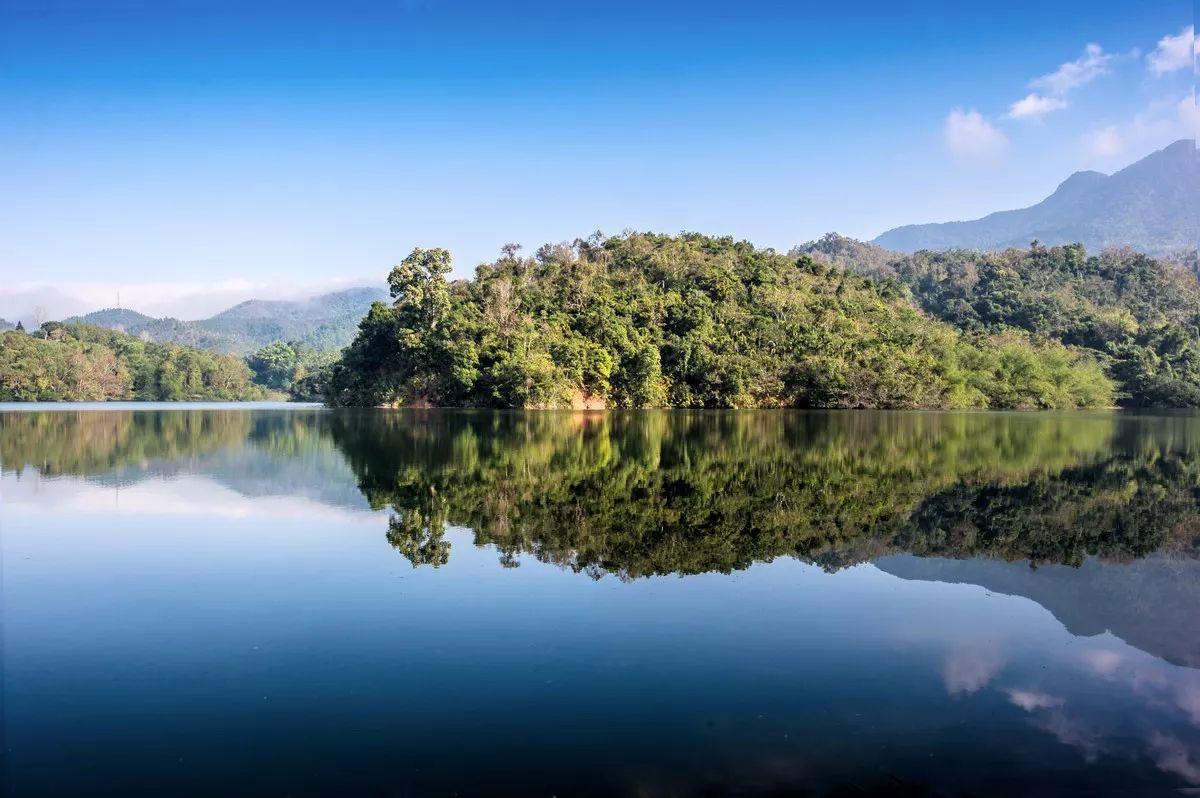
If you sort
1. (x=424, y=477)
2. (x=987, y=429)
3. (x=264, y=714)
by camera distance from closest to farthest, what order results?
(x=264, y=714)
(x=424, y=477)
(x=987, y=429)

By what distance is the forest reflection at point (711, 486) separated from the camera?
12336 mm

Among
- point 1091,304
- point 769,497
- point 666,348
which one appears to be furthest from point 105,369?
point 1091,304

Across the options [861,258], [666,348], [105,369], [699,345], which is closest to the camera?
[699,345]

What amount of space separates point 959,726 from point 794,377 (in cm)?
6310

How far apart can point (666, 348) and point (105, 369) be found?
73.3 meters

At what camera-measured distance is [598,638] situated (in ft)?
26.1

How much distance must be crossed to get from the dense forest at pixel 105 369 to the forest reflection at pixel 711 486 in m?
68.9

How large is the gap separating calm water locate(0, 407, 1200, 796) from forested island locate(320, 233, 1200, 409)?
47.0 metres

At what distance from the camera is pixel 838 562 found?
11359mm

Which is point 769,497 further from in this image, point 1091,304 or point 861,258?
point 861,258

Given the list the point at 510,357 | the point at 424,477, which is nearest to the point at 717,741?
the point at 424,477

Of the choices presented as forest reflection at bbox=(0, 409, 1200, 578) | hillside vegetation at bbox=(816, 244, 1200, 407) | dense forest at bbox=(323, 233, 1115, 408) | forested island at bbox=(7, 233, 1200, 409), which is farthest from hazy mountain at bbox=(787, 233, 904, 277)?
forest reflection at bbox=(0, 409, 1200, 578)

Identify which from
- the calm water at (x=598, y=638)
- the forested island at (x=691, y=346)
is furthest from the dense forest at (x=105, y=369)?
the calm water at (x=598, y=638)

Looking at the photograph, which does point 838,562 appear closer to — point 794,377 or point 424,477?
point 424,477
